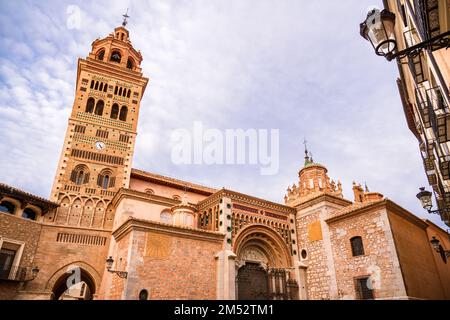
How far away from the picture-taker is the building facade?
560 centimetres

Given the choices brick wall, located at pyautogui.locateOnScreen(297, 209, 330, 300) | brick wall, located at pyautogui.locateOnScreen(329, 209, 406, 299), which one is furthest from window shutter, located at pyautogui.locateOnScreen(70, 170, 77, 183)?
brick wall, located at pyautogui.locateOnScreen(329, 209, 406, 299)

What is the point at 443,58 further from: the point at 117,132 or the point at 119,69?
the point at 119,69

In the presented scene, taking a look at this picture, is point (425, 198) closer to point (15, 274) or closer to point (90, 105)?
point (15, 274)

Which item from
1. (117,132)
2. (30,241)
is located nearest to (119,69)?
(117,132)

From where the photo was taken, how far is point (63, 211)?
18656 mm

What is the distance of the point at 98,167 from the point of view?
2091 centimetres

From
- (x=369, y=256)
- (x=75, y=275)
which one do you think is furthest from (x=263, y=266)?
(x=75, y=275)

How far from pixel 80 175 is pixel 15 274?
6.84 m

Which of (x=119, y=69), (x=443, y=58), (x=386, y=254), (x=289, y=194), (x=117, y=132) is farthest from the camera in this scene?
(x=289, y=194)

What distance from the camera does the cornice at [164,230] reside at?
45.9ft

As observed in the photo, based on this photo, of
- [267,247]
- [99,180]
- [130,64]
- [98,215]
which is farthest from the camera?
[130,64]

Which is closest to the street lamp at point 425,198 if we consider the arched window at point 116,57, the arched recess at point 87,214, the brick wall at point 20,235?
the arched recess at point 87,214

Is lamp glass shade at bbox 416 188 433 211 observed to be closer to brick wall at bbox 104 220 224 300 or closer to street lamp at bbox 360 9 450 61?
street lamp at bbox 360 9 450 61

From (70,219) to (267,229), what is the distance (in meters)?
12.0
